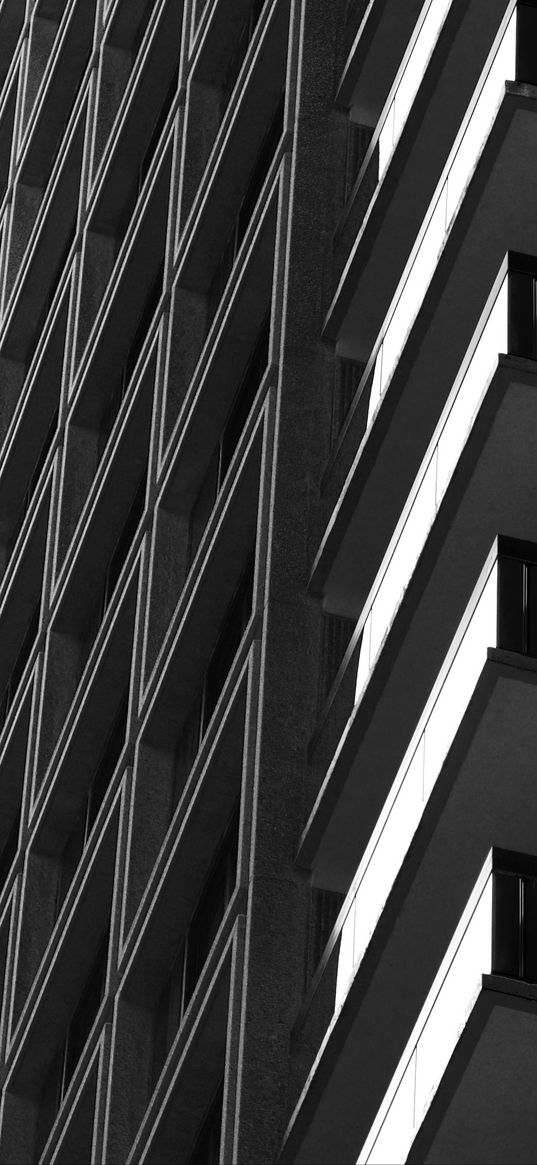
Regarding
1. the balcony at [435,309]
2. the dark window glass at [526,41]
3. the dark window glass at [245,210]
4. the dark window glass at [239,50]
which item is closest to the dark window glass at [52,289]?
the dark window glass at [239,50]

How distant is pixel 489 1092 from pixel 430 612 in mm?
5687

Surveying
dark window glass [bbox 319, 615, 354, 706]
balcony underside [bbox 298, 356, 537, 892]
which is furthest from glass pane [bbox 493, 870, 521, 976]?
dark window glass [bbox 319, 615, 354, 706]

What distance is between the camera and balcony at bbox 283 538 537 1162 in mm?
23828

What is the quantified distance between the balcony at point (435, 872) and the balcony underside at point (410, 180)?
296 inches

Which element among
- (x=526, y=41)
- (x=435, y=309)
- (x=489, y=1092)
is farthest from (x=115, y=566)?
(x=489, y=1092)

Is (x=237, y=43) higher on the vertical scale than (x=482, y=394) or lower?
higher

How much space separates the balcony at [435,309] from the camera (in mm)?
27359

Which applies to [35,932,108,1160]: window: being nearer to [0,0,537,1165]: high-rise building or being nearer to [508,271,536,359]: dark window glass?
[0,0,537,1165]: high-rise building

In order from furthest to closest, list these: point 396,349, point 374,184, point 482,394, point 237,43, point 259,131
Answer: point 237,43
point 259,131
point 374,184
point 396,349
point 482,394

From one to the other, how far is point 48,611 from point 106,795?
20.7 ft

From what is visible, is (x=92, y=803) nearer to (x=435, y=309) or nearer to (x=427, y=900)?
(x=435, y=309)

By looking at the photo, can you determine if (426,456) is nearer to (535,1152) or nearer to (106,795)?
(535,1152)

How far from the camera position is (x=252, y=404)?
36062 millimetres

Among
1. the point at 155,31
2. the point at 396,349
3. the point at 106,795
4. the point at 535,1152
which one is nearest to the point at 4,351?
the point at 155,31
